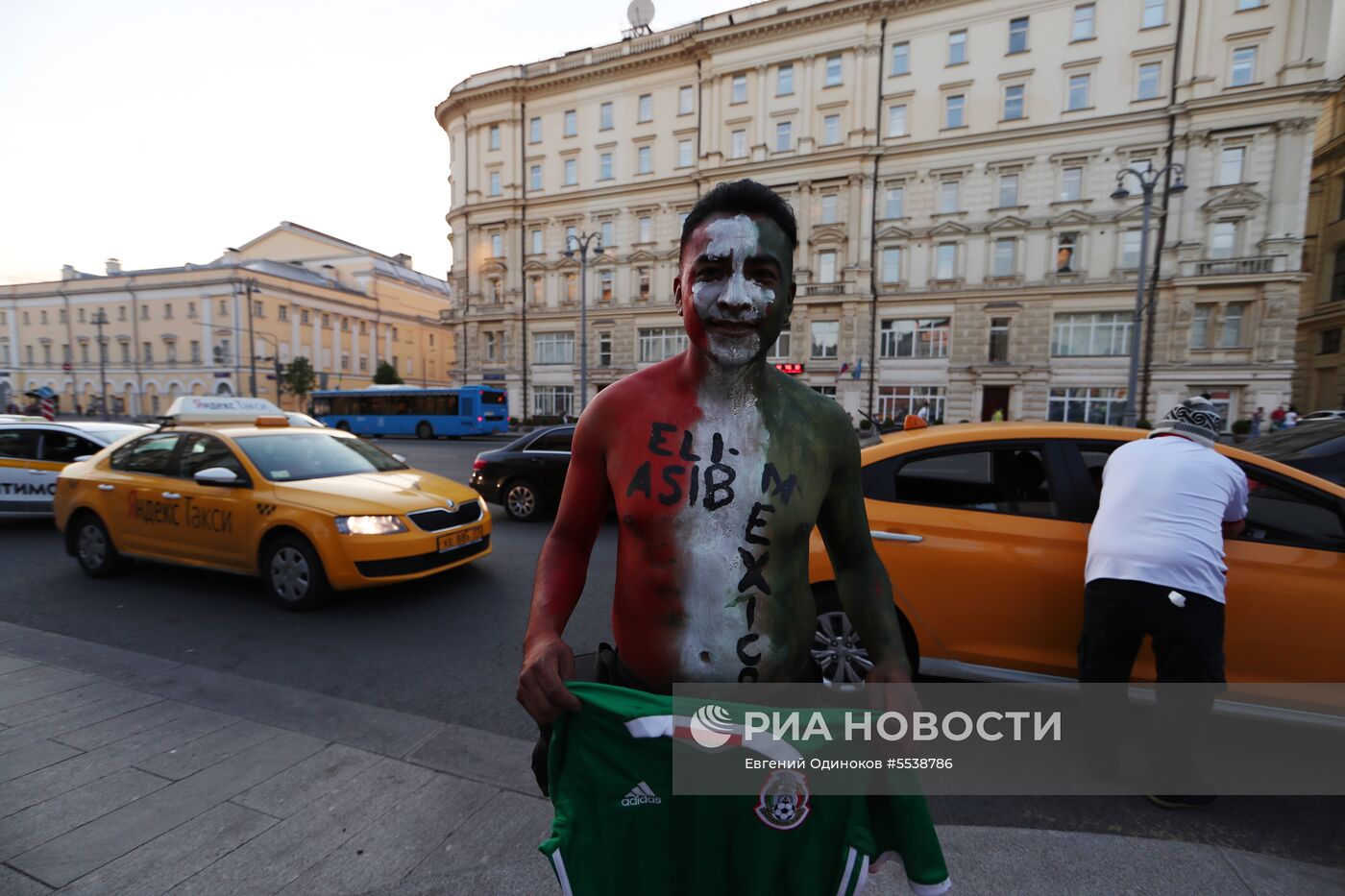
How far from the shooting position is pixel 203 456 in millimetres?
5477

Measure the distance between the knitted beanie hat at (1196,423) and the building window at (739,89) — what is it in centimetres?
3709

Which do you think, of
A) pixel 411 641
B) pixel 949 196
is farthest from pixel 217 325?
pixel 411 641

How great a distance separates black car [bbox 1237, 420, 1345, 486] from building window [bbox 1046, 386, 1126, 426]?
26148mm

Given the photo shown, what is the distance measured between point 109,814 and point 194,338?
205 ft

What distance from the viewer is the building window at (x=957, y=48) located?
2994 cm

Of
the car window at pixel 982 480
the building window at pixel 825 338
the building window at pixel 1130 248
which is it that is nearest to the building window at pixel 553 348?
Answer: the building window at pixel 825 338

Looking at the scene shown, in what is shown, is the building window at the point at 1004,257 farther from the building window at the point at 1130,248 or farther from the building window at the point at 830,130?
the building window at the point at 830,130

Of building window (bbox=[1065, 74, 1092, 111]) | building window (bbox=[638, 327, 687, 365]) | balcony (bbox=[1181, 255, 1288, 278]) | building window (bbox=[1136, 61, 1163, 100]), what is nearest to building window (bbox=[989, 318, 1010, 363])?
balcony (bbox=[1181, 255, 1288, 278])

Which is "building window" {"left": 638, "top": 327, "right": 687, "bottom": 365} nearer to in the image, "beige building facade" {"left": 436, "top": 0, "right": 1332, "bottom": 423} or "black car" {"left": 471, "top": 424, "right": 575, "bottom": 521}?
"beige building facade" {"left": 436, "top": 0, "right": 1332, "bottom": 423}

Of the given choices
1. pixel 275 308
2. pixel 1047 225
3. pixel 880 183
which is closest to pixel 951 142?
pixel 880 183

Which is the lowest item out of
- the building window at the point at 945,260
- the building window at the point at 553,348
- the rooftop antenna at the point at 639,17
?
the building window at the point at 553,348

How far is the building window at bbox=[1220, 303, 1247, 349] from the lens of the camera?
1022 inches

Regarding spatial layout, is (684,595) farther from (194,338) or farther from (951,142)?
(194,338)

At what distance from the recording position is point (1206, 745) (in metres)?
3.08
